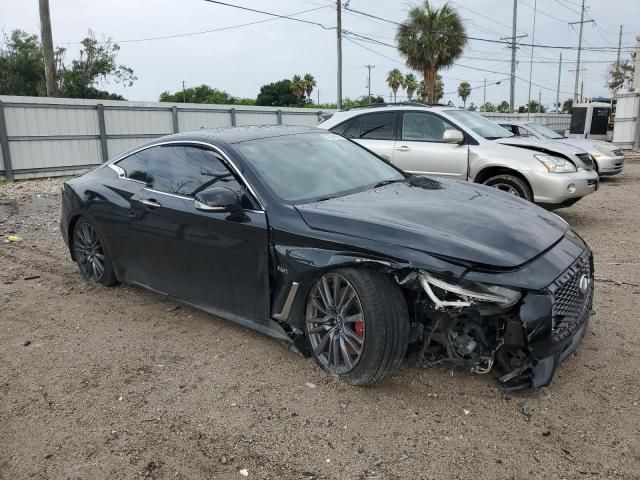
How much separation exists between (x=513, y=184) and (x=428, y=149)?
1307 mm

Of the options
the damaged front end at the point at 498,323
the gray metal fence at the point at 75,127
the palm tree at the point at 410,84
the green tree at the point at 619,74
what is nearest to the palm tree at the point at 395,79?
the palm tree at the point at 410,84

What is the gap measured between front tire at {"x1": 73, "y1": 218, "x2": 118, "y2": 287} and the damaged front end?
120 inches

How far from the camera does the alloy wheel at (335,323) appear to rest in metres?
3.11

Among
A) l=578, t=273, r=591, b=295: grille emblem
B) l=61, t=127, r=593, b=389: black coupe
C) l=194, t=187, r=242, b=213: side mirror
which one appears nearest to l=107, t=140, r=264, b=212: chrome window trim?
l=61, t=127, r=593, b=389: black coupe

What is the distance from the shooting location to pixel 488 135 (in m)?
7.89

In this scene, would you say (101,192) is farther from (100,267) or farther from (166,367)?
(166,367)

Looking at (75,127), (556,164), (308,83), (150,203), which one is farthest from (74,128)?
(308,83)

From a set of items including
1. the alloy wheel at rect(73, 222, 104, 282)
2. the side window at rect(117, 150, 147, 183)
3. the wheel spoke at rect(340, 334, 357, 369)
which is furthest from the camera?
the alloy wheel at rect(73, 222, 104, 282)

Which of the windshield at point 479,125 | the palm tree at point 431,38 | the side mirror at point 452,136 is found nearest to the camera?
the side mirror at point 452,136

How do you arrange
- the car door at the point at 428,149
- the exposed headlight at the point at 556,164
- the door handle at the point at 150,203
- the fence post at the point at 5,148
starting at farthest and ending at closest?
the fence post at the point at 5,148
the car door at the point at 428,149
the exposed headlight at the point at 556,164
the door handle at the point at 150,203

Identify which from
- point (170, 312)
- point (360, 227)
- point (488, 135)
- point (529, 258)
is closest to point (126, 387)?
point (170, 312)

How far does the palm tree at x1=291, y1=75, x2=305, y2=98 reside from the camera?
202ft

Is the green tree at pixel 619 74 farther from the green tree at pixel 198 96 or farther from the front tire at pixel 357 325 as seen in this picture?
the front tire at pixel 357 325

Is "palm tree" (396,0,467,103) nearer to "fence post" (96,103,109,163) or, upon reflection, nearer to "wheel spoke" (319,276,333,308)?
"fence post" (96,103,109,163)
